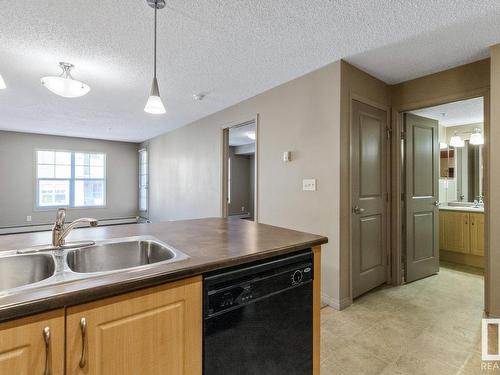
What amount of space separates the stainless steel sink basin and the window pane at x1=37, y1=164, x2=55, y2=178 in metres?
7.14

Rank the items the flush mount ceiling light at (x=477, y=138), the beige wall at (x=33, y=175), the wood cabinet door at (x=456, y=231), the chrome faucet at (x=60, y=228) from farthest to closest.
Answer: the beige wall at (x=33, y=175)
the flush mount ceiling light at (x=477, y=138)
the wood cabinet door at (x=456, y=231)
the chrome faucet at (x=60, y=228)

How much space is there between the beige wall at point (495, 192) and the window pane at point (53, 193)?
337 inches

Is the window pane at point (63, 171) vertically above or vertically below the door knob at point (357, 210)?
above

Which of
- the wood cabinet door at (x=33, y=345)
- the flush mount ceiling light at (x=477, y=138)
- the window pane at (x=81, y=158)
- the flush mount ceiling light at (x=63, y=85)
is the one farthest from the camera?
the window pane at (x=81, y=158)

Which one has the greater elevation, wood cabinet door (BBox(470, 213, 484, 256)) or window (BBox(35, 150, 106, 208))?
window (BBox(35, 150, 106, 208))

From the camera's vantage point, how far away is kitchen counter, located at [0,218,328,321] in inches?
29.2

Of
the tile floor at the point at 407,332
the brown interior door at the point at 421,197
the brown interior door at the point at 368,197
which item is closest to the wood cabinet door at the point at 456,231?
the brown interior door at the point at 421,197

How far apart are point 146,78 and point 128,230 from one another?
2.08 meters

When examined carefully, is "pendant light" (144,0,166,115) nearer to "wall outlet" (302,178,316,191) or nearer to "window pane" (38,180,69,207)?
"wall outlet" (302,178,316,191)

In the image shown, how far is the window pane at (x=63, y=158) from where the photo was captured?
23.1ft

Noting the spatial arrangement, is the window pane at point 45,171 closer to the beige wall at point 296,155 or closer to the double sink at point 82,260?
the beige wall at point 296,155

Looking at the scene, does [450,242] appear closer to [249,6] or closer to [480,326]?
[480,326]

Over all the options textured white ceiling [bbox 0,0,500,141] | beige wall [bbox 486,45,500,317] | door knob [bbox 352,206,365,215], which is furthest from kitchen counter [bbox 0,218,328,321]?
beige wall [bbox 486,45,500,317]

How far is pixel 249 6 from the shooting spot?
180 centimetres
